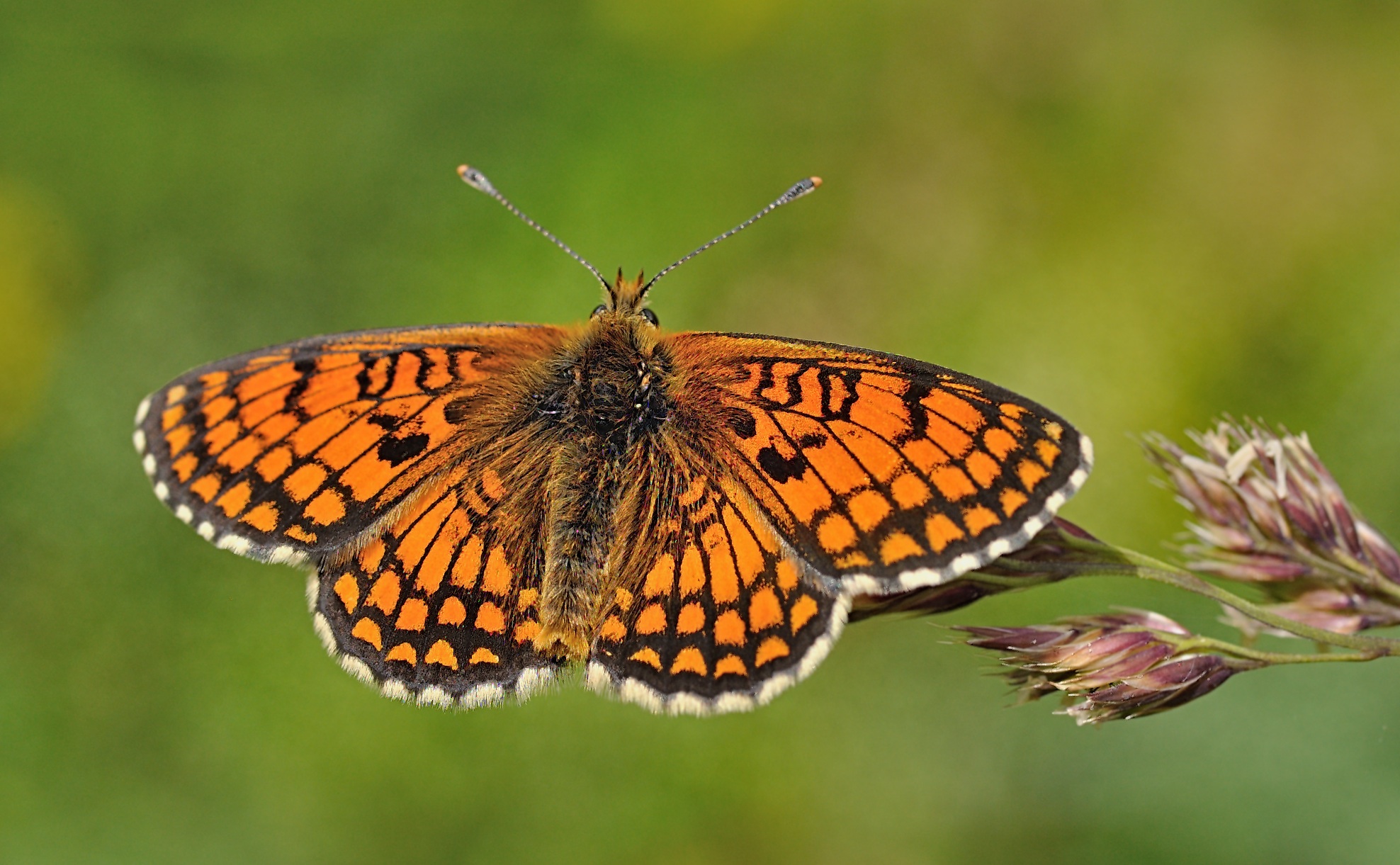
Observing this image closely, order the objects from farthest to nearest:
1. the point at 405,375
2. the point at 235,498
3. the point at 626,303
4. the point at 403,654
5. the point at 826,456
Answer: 1. the point at 626,303
2. the point at 405,375
3. the point at 235,498
4. the point at 403,654
5. the point at 826,456

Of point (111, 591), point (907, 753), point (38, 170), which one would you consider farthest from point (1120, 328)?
point (38, 170)

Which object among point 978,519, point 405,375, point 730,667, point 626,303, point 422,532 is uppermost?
point 626,303

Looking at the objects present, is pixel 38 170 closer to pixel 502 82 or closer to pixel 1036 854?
pixel 502 82

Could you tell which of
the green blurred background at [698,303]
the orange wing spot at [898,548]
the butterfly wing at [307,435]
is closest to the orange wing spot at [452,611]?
the butterfly wing at [307,435]

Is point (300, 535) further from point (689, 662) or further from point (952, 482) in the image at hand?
point (952, 482)

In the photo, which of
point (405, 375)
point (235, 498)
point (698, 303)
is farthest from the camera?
point (698, 303)

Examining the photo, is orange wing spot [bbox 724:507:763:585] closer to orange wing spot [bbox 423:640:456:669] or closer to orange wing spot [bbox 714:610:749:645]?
orange wing spot [bbox 714:610:749:645]

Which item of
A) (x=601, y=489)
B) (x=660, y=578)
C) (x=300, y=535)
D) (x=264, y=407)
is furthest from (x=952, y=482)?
(x=264, y=407)

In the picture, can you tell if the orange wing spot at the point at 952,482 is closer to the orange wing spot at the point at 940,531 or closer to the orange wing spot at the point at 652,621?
Result: the orange wing spot at the point at 940,531
